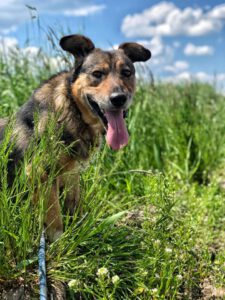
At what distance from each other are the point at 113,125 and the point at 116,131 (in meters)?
0.07

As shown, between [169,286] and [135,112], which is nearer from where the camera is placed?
[169,286]

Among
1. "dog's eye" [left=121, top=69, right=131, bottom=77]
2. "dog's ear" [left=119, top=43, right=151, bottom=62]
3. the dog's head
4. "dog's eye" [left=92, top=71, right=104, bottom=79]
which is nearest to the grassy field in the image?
the dog's head

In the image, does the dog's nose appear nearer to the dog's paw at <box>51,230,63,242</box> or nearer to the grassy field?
the grassy field

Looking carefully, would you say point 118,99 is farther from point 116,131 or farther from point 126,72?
point 126,72

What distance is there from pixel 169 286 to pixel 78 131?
5.34 feet

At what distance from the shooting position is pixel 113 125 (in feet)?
14.0

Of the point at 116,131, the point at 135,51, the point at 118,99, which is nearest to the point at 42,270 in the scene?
the point at 116,131

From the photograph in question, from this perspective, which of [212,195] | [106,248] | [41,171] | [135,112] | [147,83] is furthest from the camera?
[147,83]

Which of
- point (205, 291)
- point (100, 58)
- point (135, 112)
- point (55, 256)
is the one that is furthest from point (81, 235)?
point (135, 112)

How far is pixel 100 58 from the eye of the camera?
4422 millimetres

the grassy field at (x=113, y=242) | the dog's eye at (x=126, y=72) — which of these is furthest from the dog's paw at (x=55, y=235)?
the dog's eye at (x=126, y=72)

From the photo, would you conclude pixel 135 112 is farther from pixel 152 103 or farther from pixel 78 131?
pixel 78 131

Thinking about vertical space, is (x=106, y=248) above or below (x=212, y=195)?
above

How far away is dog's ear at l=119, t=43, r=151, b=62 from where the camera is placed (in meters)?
4.79
